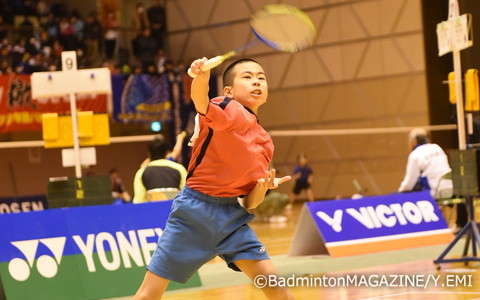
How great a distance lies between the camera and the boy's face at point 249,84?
431 centimetres

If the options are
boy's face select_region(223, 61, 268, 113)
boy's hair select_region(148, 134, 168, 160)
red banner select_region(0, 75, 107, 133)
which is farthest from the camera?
red banner select_region(0, 75, 107, 133)

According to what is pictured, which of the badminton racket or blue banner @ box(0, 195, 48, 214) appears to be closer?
the badminton racket

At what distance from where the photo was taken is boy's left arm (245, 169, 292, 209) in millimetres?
4207

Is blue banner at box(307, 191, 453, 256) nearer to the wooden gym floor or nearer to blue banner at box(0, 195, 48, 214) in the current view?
the wooden gym floor

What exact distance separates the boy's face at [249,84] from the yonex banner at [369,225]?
17.7ft

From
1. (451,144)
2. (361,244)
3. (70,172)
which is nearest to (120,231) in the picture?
(361,244)

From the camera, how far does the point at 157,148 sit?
9258mm

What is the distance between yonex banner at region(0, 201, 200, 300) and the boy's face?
11.9ft

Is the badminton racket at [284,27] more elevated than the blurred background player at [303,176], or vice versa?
the badminton racket at [284,27]

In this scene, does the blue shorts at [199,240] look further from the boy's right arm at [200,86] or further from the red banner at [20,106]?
the red banner at [20,106]

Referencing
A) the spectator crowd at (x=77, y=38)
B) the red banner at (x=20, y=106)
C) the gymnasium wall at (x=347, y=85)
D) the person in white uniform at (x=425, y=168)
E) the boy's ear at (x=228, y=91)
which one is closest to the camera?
the boy's ear at (x=228, y=91)

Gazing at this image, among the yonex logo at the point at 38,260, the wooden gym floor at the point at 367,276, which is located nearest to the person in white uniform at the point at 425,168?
the wooden gym floor at the point at 367,276

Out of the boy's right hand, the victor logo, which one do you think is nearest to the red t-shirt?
the boy's right hand

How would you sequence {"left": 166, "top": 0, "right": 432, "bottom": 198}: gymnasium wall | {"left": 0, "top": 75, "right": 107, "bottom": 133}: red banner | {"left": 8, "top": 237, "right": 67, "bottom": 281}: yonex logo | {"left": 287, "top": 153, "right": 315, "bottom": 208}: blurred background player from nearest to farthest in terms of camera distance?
1. {"left": 8, "top": 237, "right": 67, "bottom": 281}: yonex logo
2. {"left": 0, "top": 75, "right": 107, "bottom": 133}: red banner
3. {"left": 287, "top": 153, "right": 315, "bottom": 208}: blurred background player
4. {"left": 166, "top": 0, "right": 432, "bottom": 198}: gymnasium wall
